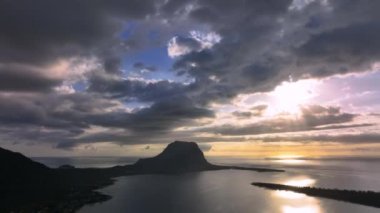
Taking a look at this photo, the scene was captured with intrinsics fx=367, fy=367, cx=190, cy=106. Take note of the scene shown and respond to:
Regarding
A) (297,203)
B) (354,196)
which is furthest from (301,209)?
(354,196)

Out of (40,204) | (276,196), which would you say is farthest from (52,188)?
(276,196)

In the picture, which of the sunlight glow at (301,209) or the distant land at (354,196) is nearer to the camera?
the sunlight glow at (301,209)

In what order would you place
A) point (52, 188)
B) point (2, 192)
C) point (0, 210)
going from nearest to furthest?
point (0, 210) < point (2, 192) < point (52, 188)

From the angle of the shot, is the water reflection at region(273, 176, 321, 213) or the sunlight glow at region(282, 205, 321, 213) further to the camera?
the water reflection at region(273, 176, 321, 213)

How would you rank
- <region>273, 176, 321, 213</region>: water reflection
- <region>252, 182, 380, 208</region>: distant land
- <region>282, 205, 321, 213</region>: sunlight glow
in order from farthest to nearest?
<region>252, 182, 380, 208</region>: distant land < <region>273, 176, 321, 213</region>: water reflection < <region>282, 205, 321, 213</region>: sunlight glow

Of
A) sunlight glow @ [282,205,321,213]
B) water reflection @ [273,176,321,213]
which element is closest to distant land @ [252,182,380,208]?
water reflection @ [273,176,321,213]

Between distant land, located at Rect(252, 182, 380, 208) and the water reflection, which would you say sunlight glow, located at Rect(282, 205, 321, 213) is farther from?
distant land, located at Rect(252, 182, 380, 208)

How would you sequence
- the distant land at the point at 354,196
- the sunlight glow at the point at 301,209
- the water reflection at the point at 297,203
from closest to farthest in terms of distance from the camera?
the sunlight glow at the point at 301,209 → the water reflection at the point at 297,203 → the distant land at the point at 354,196

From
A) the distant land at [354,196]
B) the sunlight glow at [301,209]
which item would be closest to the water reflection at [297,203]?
the sunlight glow at [301,209]

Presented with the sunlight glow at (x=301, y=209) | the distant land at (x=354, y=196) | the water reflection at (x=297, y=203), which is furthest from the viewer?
the distant land at (x=354, y=196)

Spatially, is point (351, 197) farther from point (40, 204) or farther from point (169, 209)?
point (40, 204)

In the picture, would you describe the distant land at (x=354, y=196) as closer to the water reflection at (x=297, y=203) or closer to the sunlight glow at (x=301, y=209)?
the water reflection at (x=297, y=203)
